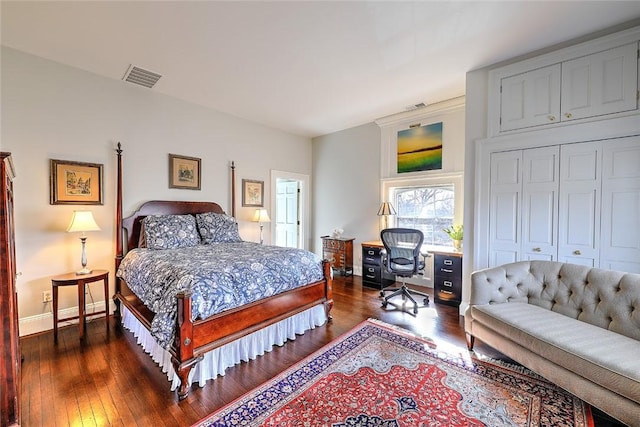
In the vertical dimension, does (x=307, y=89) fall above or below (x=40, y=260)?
above

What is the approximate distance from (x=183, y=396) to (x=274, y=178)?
13.1ft

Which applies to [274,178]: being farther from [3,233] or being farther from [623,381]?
[623,381]

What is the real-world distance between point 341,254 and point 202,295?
11.3 ft

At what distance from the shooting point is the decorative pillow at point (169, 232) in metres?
3.28

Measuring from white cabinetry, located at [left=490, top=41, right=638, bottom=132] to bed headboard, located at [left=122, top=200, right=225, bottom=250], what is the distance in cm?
419

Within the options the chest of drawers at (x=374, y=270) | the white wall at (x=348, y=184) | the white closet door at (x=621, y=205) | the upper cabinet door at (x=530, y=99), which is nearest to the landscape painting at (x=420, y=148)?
the white wall at (x=348, y=184)

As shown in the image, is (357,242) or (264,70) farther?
(357,242)

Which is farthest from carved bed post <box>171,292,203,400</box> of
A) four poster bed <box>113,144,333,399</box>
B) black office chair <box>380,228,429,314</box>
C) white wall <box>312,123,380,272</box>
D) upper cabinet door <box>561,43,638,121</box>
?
upper cabinet door <box>561,43,638,121</box>

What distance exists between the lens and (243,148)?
484cm

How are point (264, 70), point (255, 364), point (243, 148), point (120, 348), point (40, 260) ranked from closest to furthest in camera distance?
point (255, 364) → point (120, 348) → point (40, 260) → point (264, 70) → point (243, 148)

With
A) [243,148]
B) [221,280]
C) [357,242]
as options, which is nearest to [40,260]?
[221,280]

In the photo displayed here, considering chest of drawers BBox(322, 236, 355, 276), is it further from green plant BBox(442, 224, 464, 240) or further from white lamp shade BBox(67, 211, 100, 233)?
white lamp shade BBox(67, 211, 100, 233)

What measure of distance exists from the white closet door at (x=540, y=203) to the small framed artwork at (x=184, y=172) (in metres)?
4.37

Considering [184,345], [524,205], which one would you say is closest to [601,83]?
[524,205]
